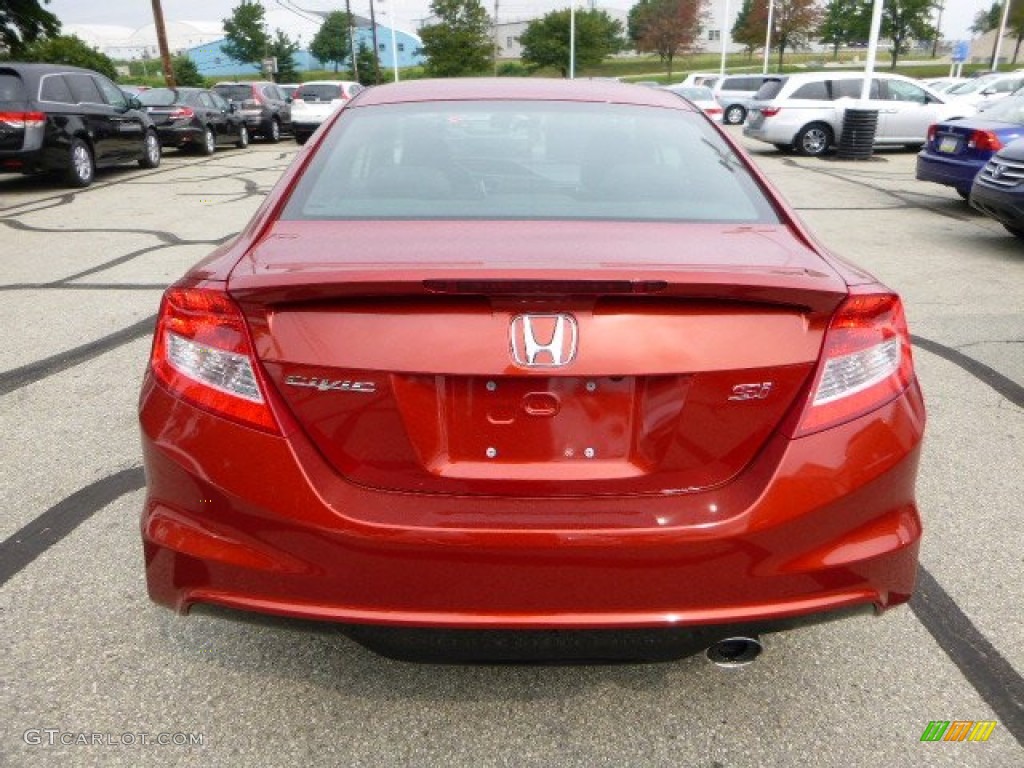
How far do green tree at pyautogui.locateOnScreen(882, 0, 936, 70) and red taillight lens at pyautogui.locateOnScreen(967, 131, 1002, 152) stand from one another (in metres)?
74.7

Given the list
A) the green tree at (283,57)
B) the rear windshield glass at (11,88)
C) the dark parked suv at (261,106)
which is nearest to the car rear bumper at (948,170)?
the rear windshield glass at (11,88)

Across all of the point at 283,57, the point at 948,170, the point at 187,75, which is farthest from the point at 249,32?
the point at 948,170

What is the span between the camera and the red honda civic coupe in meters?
1.72

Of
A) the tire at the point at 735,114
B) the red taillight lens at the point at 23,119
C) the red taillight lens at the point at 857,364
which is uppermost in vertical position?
the red taillight lens at the point at 857,364

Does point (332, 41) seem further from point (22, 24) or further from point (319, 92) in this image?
point (319, 92)

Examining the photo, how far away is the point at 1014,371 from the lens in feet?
15.8

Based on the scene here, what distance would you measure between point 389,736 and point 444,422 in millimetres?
905

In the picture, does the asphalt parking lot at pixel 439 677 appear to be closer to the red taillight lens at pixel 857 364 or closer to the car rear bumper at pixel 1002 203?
the red taillight lens at pixel 857 364

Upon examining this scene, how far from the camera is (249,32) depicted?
8500cm

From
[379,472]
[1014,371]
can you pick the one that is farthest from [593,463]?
[1014,371]

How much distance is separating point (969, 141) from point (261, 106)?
1843 cm

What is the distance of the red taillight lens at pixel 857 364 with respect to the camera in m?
1.80

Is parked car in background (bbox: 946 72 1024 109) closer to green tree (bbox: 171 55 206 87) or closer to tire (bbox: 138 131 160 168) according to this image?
tire (bbox: 138 131 160 168)

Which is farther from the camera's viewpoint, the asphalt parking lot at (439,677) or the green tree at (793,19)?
the green tree at (793,19)
